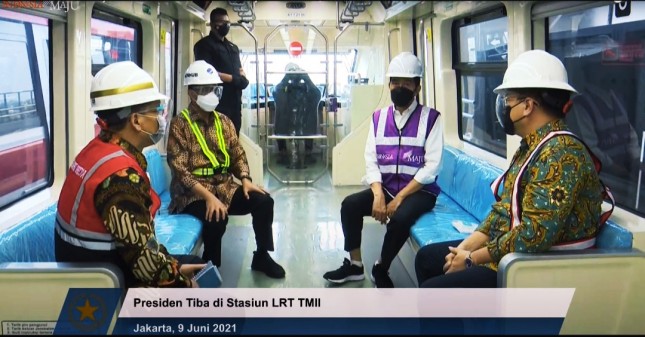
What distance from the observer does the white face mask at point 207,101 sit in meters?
3.72

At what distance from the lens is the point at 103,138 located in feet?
6.81

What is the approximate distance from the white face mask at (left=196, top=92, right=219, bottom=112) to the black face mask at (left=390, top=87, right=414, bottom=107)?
118 cm

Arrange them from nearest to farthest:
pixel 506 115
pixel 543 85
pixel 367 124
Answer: pixel 543 85 → pixel 506 115 → pixel 367 124

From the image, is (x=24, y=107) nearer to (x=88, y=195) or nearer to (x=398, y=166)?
(x=88, y=195)

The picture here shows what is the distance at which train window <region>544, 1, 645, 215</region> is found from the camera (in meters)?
2.79

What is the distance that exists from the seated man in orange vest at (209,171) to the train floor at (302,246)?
17 centimetres

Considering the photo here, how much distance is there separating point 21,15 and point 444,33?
11.9 feet

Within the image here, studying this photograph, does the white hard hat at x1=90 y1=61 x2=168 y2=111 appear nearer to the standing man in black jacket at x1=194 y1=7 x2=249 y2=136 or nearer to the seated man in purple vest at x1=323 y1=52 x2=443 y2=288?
the seated man in purple vest at x1=323 y1=52 x2=443 y2=288

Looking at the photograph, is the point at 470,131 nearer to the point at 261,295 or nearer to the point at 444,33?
the point at 444,33

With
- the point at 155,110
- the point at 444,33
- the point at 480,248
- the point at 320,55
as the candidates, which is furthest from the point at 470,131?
the point at 320,55

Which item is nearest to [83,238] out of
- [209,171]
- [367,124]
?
[209,171]

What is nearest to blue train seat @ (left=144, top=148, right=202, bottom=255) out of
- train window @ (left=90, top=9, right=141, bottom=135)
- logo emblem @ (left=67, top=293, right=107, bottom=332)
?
train window @ (left=90, top=9, right=141, bottom=135)

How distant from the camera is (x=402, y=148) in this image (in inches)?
146

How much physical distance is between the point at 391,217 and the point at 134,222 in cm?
195
